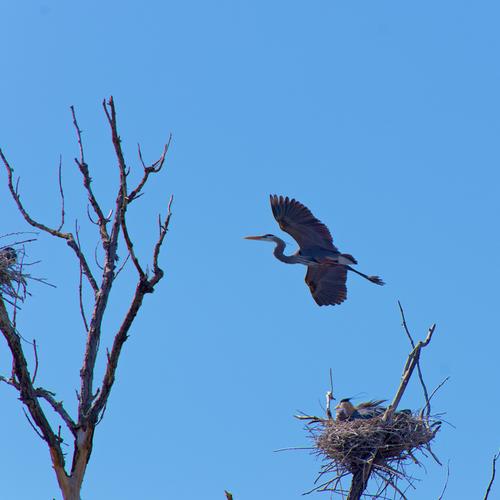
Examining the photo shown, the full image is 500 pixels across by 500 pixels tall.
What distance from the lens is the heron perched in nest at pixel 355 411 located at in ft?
32.1

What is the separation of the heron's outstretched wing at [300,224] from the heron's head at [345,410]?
292cm

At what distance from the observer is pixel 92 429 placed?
5.47 m

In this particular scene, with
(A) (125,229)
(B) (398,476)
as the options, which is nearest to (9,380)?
(A) (125,229)

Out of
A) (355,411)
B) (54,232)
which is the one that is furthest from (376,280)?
(54,232)

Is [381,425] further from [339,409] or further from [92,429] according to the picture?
[92,429]

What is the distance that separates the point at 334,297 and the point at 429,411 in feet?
18.3

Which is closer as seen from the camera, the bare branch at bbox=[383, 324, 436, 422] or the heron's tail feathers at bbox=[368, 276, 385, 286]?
the bare branch at bbox=[383, 324, 436, 422]

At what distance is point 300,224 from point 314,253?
814 millimetres

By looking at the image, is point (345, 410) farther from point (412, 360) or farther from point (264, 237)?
point (264, 237)

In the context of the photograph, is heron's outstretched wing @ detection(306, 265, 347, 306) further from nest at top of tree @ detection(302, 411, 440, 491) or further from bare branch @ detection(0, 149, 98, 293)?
bare branch @ detection(0, 149, 98, 293)

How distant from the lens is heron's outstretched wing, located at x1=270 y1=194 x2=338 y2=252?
12.1 metres

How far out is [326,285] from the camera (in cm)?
1385

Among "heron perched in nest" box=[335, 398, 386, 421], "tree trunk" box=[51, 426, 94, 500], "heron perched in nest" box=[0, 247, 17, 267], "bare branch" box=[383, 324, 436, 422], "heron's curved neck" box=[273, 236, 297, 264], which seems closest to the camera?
"tree trunk" box=[51, 426, 94, 500]

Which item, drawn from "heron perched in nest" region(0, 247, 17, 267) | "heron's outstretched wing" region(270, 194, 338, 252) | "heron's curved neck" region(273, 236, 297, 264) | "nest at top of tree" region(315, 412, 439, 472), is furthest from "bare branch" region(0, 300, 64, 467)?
"heron's curved neck" region(273, 236, 297, 264)
